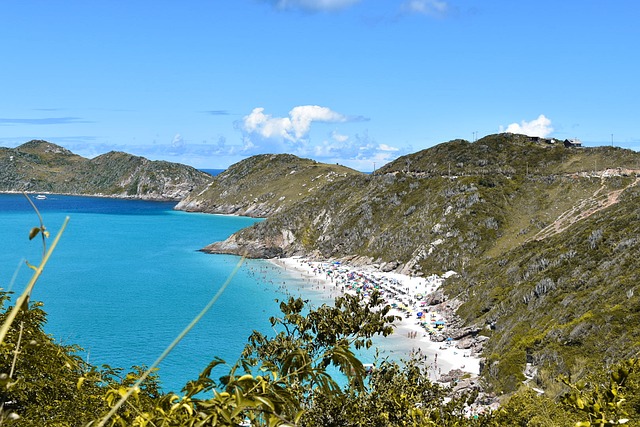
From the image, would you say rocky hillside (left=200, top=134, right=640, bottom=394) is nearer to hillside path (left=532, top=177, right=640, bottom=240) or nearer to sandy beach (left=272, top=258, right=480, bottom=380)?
hillside path (left=532, top=177, right=640, bottom=240)

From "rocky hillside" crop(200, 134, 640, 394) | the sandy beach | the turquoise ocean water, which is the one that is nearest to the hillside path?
"rocky hillside" crop(200, 134, 640, 394)

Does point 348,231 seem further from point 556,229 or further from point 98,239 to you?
point 98,239

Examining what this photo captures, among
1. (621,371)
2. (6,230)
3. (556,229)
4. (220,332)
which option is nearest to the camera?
(621,371)

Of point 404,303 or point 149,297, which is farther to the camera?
point 149,297

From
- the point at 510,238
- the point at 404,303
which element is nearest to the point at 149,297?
the point at 404,303

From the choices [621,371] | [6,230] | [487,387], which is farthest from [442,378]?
[6,230]

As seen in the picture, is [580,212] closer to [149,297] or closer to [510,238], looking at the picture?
[510,238]
